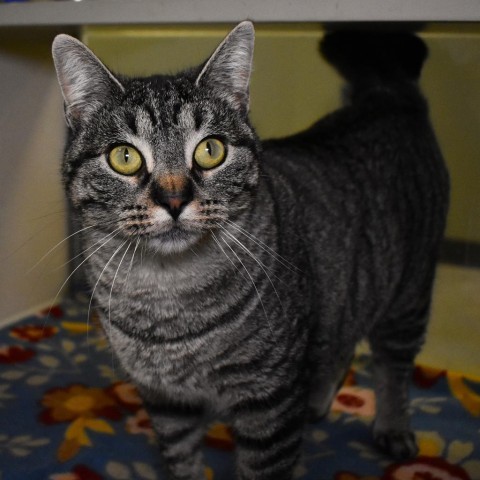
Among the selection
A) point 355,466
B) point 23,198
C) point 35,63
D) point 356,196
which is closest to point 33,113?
point 35,63

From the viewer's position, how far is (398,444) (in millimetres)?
1399

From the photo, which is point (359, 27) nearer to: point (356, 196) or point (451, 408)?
point (356, 196)

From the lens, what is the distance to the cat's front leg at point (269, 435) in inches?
41.3

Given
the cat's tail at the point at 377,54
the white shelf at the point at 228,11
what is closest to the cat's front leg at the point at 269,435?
the white shelf at the point at 228,11

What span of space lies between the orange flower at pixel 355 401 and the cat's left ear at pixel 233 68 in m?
0.92

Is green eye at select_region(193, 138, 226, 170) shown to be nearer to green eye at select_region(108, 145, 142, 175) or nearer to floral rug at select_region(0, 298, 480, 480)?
green eye at select_region(108, 145, 142, 175)

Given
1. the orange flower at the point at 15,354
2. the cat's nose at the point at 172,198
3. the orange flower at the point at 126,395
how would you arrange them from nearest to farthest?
the cat's nose at the point at 172,198 < the orange flower at the point at 126,395 < the orange flower at the point at 15,354

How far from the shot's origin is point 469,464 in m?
1.34

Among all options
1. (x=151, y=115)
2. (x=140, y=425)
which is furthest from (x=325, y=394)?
(x=151, y=115)

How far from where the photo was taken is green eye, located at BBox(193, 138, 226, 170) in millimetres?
952

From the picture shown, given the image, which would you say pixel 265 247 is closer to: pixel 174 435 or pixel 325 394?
pixel 174 435

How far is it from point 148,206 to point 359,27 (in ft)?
2.46

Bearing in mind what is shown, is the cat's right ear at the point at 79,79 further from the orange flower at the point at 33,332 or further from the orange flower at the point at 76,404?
the orange flower at the point at 33,332

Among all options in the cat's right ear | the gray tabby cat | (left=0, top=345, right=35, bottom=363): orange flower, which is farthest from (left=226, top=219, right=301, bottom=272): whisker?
(left=0, top=345, right=35, bottom=363): orange flower
